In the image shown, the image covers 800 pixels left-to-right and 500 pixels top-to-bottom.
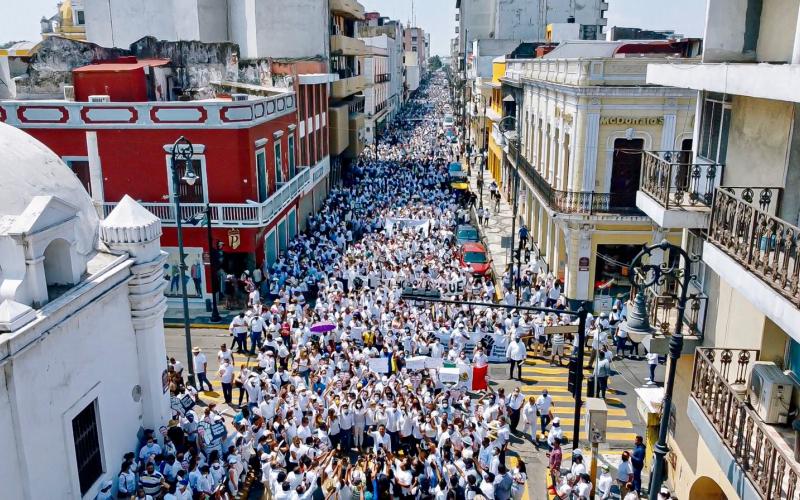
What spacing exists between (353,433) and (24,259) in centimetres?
774

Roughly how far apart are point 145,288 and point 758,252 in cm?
1075

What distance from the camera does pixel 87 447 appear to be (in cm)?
1185

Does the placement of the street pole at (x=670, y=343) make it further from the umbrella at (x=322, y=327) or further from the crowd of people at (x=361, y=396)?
the umbrella at (x=322, y=327)

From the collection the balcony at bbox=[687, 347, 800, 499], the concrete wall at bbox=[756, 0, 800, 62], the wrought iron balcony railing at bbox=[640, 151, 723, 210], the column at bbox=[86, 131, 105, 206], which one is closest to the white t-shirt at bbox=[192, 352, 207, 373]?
the column at bbox=[86, 131, 105, 206]

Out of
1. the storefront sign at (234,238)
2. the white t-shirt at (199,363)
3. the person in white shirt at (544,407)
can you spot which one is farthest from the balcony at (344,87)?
the person in white shirt at (544,407)

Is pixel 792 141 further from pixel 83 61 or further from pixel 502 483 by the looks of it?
pixel 83 61

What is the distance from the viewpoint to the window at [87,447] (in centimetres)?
1159

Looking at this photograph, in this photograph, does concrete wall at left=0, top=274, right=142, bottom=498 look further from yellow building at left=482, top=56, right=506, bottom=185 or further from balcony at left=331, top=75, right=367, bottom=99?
yellow building at left=482, top=56, right=506, bottom=185

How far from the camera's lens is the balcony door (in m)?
22.8

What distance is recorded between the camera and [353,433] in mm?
15117

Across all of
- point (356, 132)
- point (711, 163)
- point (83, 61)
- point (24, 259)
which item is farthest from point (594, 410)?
point (356, 132)

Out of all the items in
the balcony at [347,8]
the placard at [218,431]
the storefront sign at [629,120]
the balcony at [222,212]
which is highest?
the balcony at [347,8]

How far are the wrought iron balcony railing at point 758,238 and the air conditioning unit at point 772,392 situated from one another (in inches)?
54.6

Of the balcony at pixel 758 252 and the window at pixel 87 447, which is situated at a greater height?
the balcony at pixel 758 252
